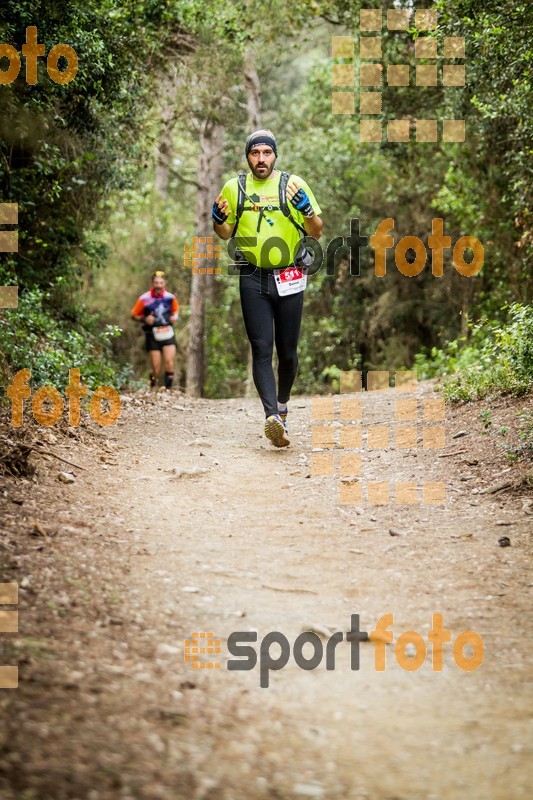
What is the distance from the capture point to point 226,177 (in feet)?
89.4

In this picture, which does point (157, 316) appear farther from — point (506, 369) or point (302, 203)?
point (302, 203)

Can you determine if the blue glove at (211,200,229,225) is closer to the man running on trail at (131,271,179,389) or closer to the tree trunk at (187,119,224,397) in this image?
the man running on trail at (131,271,179,389)

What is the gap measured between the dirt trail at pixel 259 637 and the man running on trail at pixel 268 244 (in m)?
1.24

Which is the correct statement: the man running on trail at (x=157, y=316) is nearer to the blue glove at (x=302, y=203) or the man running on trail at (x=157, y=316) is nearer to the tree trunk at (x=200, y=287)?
the blue glove at (x=302, y=203)

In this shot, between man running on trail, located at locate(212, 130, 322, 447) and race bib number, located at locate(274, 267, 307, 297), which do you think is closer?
man running on trail, located at locate(212, 130, 322, 447)

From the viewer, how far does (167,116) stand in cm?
1802

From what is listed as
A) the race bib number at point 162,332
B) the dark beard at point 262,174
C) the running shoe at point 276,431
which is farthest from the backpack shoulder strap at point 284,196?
the race bib number at point 162,332

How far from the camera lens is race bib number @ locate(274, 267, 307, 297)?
720 cm

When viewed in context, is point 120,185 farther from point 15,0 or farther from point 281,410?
point 281,410

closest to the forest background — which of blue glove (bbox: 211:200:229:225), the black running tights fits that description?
the black running tights

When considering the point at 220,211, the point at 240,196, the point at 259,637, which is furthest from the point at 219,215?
the point at 259,637

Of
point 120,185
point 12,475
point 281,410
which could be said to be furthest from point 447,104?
point 12,475

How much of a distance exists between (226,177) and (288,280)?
2104 centimetres

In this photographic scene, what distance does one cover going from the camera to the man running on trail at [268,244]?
694cm
